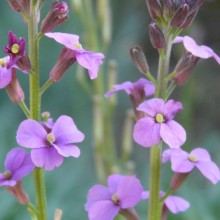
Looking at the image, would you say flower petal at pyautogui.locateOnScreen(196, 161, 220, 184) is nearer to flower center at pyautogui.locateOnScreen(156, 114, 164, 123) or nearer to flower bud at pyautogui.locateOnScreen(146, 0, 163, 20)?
flower center at pyautogui.locateOnScreen(156, 114, 164, 123)

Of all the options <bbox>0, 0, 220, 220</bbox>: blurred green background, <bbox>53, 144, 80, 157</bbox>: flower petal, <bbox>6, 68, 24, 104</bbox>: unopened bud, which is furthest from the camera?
<bbox>0, 0, 220, 220</bbox>: blurred green background

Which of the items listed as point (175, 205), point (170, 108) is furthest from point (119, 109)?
point (170, 108)

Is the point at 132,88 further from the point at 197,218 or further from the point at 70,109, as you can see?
the point at 70,109

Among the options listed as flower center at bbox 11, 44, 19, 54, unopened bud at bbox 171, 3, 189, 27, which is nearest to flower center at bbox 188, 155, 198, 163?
unopened bud at bbox 171, 3, 189, 27

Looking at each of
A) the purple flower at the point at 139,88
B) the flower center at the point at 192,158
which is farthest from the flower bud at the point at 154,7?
the flower center at the point at 192,158

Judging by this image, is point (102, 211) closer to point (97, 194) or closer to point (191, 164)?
point (97, 194)

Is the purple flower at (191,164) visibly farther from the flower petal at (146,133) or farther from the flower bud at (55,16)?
the flower bud at (55,16)

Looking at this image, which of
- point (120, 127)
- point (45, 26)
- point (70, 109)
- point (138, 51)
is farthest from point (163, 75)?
point (120, 127)
